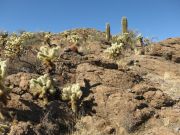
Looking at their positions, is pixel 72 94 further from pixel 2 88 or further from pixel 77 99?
pixel 2 88

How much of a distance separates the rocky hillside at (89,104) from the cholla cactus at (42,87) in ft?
0.47

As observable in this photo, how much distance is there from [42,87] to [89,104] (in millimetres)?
1518

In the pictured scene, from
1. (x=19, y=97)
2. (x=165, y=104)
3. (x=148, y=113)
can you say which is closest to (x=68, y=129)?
(x=19, y=97)

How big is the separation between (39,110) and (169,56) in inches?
495

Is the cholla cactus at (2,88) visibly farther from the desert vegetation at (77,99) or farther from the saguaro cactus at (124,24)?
the saguaro cactus at (124,24)

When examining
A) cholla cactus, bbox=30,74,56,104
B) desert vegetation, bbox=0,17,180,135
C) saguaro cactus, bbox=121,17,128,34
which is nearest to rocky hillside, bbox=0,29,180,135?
desert vegetation, bbox=0,17,180,135

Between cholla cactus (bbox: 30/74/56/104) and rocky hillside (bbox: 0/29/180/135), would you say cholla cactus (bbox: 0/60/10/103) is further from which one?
cholla cactus (bbox: 30/74/56/104)

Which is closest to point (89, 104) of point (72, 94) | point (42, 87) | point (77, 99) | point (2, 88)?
point (77, 99)

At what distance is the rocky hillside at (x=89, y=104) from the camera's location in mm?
9789

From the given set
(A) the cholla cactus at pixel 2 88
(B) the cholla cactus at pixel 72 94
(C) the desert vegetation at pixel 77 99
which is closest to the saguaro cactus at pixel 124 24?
(C) the desert vegetation at pixel 77 99

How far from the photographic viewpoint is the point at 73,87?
11.2 meters

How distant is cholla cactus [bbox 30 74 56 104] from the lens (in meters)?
10.7

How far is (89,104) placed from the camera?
11195 millimetres

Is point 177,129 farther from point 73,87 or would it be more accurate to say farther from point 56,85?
point 56,85
